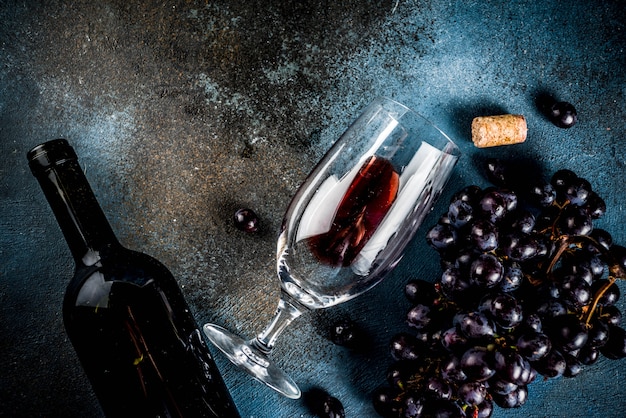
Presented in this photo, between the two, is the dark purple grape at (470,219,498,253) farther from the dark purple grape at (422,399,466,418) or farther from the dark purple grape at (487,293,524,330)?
the dark purple grape at (422,399,466,418)

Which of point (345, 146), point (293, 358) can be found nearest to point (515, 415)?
point (293, 358)

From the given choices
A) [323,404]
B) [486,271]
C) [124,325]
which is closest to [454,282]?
[486,271]

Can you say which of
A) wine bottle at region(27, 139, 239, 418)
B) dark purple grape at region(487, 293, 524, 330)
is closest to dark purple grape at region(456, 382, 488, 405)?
dark purple grape at region(487, 293, 524, 330)

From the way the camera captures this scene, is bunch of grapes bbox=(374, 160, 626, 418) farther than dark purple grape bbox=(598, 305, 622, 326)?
No

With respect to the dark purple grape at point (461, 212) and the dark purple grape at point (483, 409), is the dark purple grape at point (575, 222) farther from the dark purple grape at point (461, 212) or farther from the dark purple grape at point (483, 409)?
the dark purple grape at point (483, 409)

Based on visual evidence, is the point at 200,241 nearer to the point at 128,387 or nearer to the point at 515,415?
the point at 128,387

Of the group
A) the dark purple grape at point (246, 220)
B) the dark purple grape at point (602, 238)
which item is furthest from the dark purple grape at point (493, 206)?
the dark purple grape at point (246, 220)
